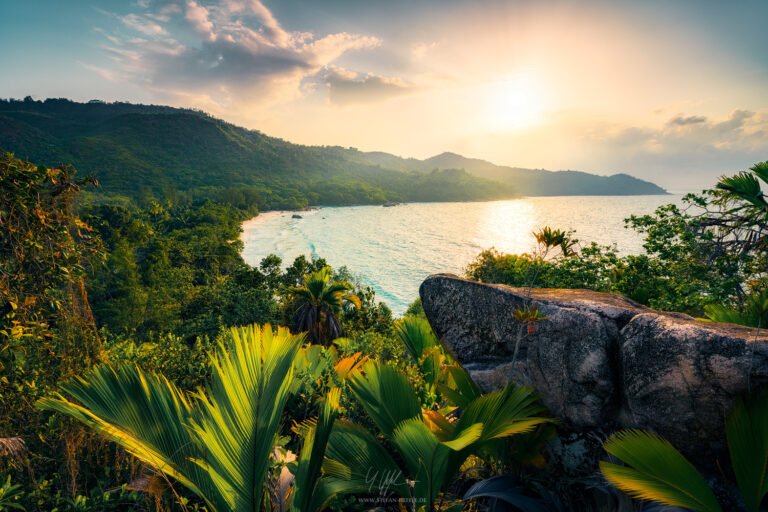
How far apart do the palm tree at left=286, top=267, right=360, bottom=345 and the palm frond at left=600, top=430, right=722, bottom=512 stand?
Result: 9.40 meters

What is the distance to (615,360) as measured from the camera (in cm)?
337

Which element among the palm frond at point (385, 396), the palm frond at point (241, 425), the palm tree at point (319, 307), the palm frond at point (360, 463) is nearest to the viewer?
the palm frond at point (241, 425)

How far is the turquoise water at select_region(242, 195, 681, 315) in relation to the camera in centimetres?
4862

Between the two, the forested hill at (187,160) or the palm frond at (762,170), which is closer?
the palm frond at (762,170)

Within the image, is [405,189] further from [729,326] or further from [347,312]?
[729,326]

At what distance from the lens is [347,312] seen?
1992 centimetres

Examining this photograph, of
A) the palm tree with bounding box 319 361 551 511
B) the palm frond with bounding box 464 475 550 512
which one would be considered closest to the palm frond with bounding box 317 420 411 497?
the palm tree with bounding box 319 361 551 511

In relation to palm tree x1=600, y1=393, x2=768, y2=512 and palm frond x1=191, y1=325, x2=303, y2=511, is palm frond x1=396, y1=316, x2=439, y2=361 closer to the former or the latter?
palm tree x1=600, y1=393, x2=768, y2=512

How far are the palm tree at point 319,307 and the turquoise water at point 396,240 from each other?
80.9 ft

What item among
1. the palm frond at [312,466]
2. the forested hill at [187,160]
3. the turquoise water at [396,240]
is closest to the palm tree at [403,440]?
the palm frond at [312,466]

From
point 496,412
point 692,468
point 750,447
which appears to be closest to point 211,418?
point 496,412

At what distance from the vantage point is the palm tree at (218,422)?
1.90 m

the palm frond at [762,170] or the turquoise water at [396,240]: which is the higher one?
the palm frond at [762,170]

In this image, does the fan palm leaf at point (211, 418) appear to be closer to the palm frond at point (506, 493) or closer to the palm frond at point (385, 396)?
the palm frond at point (385, 396)
